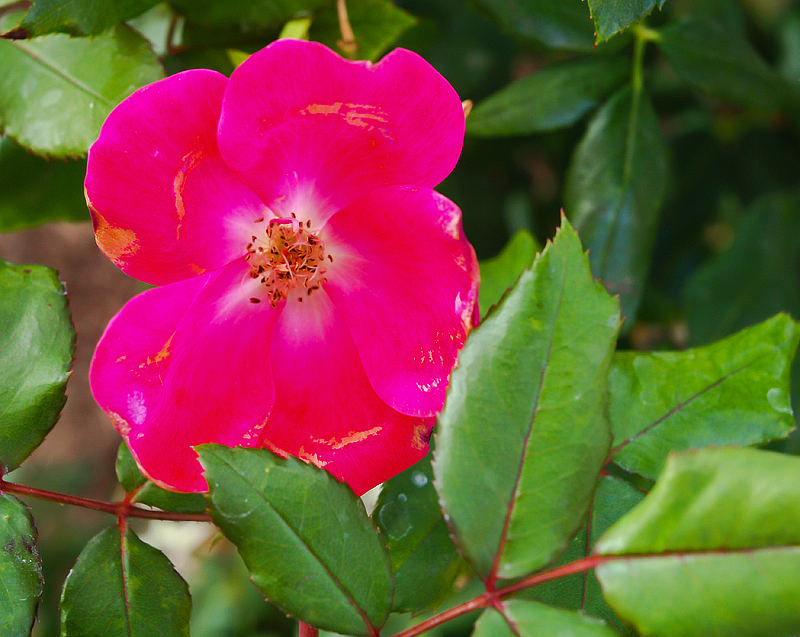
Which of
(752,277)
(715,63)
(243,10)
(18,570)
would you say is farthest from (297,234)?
(752,277)

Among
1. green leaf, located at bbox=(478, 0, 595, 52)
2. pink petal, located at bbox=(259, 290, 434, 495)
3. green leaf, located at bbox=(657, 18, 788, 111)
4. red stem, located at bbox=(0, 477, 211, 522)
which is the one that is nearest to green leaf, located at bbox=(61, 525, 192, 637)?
red stem, located at bbox=(0, 477, 211, 522)

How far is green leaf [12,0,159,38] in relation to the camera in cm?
51

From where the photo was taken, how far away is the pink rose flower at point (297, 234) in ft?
1.51

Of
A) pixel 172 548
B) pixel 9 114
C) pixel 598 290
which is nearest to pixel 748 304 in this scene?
pixel 598 290

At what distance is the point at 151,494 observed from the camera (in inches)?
21.6

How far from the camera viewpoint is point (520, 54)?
1223mm

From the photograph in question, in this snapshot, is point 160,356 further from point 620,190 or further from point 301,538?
point 620,190

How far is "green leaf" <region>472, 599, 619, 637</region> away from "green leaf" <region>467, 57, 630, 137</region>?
0.58 meters

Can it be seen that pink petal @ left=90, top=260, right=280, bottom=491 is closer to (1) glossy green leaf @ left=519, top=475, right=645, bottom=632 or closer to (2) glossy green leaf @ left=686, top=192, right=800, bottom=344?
(1) glossy green leaf @ left=519, top=475, right=645, bottom=632

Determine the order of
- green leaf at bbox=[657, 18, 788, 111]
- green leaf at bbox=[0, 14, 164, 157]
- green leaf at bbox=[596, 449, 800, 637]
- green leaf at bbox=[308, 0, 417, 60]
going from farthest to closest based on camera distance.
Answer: green leaf at bbox=[657, 18, 788, 111] < green leaf at bbox=[308, 0, 417, 60] < green leaf at bbox=[0, 14, 164, 157] < green leaf at bbox=[596, 449, 800, 637]

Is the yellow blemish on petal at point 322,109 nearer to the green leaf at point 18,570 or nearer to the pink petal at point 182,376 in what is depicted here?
the pink petal at point 182,376

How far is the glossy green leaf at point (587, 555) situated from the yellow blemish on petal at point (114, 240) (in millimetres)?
384

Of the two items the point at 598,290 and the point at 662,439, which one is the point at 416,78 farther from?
the point at 662,439

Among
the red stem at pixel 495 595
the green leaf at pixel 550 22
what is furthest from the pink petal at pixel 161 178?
the green leaf at pixel 550 22
